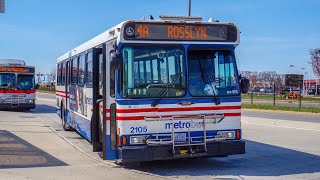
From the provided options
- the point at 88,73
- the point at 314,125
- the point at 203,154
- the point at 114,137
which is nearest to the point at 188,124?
the point at 203,154

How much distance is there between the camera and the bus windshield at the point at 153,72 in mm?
9312

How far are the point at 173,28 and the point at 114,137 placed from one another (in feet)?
8.35

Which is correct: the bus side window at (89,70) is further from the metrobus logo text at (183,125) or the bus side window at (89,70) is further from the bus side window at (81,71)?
the metrobus logo text at (183,125)

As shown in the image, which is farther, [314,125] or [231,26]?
[314,125]

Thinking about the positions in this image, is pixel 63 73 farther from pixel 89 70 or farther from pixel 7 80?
pixel 7 80

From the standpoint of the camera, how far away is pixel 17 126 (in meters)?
20.3

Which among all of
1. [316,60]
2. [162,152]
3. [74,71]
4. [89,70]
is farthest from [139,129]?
[316,60]

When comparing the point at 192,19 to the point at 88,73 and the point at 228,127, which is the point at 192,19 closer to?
the point at 228,127

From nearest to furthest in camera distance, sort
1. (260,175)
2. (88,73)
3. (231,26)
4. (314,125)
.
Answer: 1. (260,175)
2. (231,26)
3. (88,73)
4. (314,125)

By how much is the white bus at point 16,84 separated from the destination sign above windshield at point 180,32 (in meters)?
21.0

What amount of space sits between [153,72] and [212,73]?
1272 millimetres

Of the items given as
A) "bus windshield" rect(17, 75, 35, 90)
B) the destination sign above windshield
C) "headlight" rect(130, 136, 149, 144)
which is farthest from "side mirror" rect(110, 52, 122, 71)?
"bus windshield" rect(17, 75, 35, 90)

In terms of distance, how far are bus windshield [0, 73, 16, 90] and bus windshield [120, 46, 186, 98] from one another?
69.9 feet

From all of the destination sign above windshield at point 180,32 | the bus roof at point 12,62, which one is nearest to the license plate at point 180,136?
the destination sign above windshield at point 180,32
